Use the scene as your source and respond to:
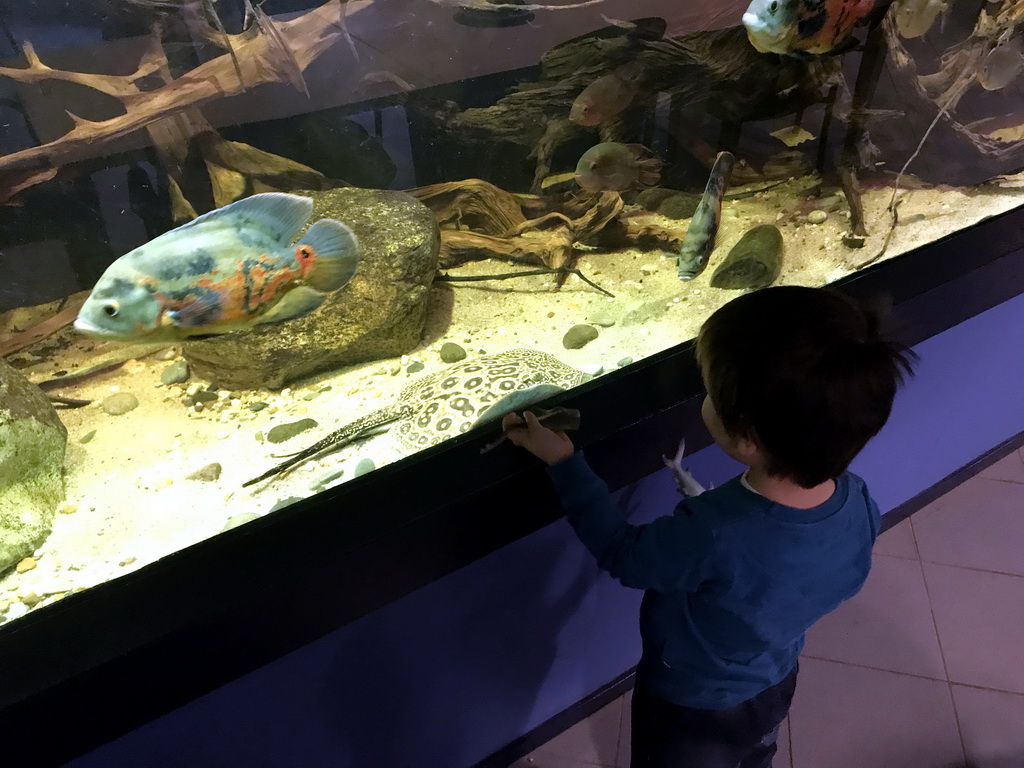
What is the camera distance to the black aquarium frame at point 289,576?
995 millimetres

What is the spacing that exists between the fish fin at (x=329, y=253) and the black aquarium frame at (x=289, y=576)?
1.42 ft

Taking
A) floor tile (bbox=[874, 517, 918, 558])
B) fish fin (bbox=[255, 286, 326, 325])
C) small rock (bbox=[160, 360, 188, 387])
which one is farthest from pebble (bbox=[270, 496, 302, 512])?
floor tile (bbox=[874, 517, 918, 558])

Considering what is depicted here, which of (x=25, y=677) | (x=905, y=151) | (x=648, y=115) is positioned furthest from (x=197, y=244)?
(x=905, y=151)

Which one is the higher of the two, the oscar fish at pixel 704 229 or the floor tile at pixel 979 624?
the oscar fish at pixel 704 229

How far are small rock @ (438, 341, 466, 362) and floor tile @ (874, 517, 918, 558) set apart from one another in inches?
80.6

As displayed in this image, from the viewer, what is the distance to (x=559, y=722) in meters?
2.10

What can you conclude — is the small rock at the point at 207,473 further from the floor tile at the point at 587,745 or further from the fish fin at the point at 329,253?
the floor tile at the point at 587,745

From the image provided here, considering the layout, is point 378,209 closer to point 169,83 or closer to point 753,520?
point 169,83

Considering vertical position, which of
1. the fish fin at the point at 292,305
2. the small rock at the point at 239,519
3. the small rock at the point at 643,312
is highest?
the fish fin at the point at 292,305

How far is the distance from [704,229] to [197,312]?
175 centimetres

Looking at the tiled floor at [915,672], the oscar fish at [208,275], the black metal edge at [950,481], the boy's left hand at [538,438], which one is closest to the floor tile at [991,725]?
the tiled floor at [915,672]

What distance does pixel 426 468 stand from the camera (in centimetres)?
134

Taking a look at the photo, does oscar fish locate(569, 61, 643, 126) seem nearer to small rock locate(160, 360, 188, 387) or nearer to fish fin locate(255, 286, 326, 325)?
fish fin locate(255, 286, 326, 325)

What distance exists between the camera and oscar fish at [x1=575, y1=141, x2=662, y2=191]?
2209 mm
